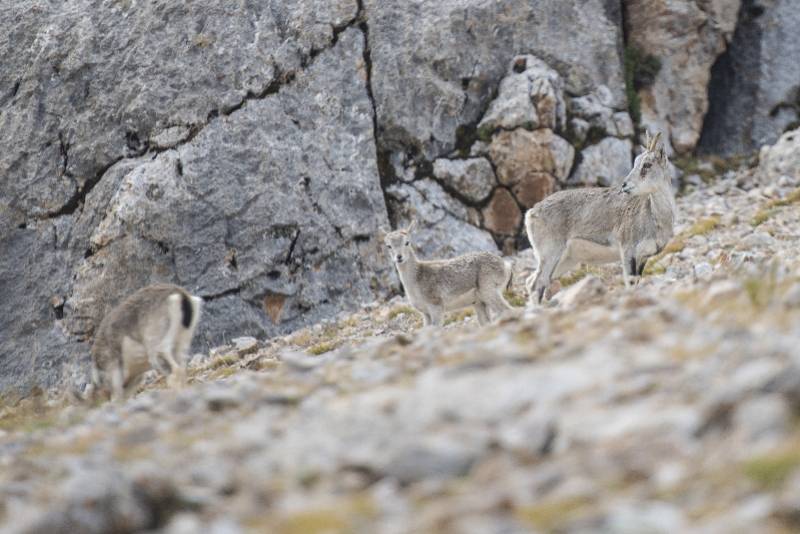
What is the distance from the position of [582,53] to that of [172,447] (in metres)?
18.0

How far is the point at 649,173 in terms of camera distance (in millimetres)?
15672

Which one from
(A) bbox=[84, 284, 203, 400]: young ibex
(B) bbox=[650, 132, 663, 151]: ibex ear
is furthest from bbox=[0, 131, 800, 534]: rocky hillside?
(B) bbox=[650, 132, 663, 151]: ibex ear

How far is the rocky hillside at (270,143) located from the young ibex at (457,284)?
3788 millimetres

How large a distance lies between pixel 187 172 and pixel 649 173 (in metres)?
8.34

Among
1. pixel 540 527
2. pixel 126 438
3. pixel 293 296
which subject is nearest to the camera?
pixel 540 527

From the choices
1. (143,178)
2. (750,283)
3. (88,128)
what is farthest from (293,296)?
(750,283)

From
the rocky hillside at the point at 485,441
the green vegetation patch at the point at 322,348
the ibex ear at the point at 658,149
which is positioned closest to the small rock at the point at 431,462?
the rocky hillside at the point at 485,441

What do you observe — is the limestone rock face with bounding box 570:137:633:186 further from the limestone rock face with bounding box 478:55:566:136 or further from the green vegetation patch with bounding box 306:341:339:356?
the green vegetation patch with bounding box 306:341:339:356

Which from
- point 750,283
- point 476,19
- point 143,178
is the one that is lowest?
point 750,283

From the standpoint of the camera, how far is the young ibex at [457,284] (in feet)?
48.9

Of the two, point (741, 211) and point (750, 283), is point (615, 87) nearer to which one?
point (741, 211)

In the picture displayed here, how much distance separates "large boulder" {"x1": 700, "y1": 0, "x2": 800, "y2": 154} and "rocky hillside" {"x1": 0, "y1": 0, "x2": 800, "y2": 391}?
11.6 feet

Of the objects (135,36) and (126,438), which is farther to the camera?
(135,36)

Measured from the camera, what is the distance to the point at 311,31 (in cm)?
2088
